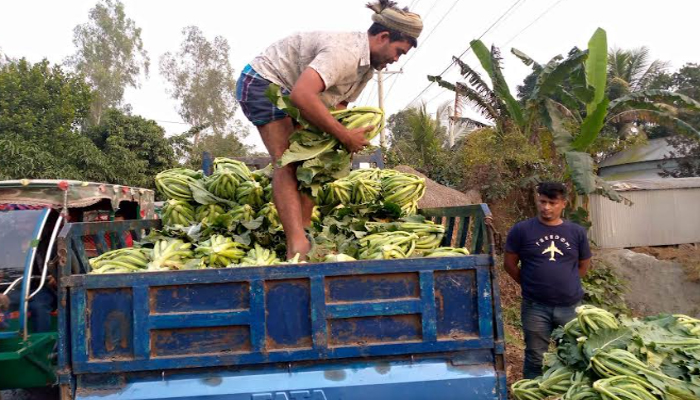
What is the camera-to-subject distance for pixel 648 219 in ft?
46.9

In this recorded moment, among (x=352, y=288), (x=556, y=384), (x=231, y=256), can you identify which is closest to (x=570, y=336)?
(x=556, y=384)

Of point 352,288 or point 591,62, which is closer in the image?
point 352,288

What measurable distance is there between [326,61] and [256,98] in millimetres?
631

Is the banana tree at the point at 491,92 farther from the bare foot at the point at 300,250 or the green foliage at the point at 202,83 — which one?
the green foliage at the point at 202,83

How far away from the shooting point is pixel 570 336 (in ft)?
11.3

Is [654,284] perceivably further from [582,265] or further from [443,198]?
[582,265]

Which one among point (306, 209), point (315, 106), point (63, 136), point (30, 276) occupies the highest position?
point (63, 136)

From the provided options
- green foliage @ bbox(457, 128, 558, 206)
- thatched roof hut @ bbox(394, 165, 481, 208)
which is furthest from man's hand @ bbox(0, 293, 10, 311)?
green foliage @ bbox(457, 128, 558, 206)

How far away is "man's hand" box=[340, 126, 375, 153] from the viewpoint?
10.7 feet

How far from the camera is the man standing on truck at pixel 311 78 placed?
3.12 meters

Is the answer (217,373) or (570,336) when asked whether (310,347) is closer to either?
(217,373)

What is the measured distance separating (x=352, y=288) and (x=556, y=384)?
150 centimetres

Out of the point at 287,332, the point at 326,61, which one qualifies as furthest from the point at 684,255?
the point at 287,332

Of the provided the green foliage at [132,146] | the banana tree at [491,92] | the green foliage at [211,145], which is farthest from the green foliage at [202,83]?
the banana tree at [491,92]
